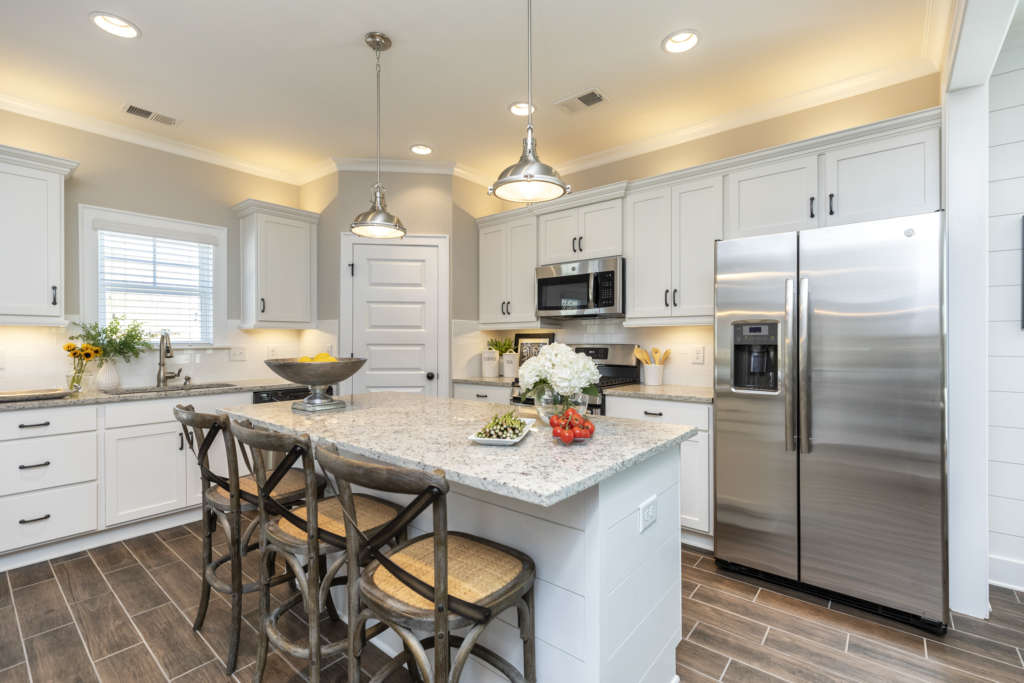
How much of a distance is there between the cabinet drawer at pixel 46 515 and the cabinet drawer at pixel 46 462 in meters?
0.05

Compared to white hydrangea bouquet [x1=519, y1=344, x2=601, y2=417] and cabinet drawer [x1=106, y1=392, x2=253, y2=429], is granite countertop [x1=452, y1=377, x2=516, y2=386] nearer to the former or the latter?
cabinet drawer [x1=106, y1=392, x2=253, y2=429]

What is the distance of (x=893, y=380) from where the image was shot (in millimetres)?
2141

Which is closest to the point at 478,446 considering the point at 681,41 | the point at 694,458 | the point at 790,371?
the point at 790,371

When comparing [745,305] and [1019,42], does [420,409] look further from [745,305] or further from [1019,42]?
[1019,42]

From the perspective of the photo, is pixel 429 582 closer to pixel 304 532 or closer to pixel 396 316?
pixel 304 532

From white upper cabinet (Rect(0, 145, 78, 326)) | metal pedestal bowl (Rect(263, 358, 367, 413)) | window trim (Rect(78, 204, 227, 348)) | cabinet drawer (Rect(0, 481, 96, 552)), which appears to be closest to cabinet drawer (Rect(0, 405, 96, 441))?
cabinet drawer (Rect(0, 481, 96, 552))

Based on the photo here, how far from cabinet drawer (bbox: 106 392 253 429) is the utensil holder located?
10.0 feet

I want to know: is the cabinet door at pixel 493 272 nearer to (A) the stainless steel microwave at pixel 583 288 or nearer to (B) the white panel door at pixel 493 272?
(B) the white panel door at pixel 493 272

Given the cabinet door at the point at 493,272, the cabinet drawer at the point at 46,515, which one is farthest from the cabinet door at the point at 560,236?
the cabinet drawer at the point at 46,515

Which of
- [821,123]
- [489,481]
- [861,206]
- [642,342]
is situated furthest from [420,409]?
[821,123]

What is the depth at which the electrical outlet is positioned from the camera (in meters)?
1.47

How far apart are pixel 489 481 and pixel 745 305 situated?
78.8 inches

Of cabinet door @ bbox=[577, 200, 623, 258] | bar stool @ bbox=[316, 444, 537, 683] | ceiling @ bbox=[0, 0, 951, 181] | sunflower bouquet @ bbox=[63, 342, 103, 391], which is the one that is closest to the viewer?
bar stool @ bbox=[316, 444, 537, 683]

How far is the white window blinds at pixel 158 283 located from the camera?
11.6 ft
